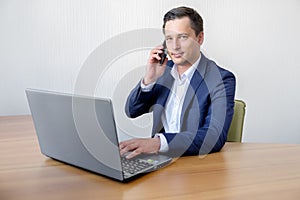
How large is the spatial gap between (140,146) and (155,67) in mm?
506

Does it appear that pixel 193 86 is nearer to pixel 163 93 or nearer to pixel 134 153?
pixel 163 93

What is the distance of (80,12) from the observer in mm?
2148

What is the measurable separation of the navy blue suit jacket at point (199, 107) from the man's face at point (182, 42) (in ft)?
0.17

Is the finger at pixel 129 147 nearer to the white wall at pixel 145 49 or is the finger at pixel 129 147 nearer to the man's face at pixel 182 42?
the man's face at pixel 182 42

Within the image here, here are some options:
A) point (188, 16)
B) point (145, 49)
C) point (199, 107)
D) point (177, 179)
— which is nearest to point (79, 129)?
point (177, 179)

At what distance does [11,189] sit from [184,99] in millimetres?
836

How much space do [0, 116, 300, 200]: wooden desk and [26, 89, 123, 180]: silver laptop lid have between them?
0.13 ft

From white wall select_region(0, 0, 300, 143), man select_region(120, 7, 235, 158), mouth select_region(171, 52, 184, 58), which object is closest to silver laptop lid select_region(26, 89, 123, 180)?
man select_region(120, 7, 235, 158)

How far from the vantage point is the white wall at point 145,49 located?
2.06 meters

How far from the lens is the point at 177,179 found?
0.93 meters

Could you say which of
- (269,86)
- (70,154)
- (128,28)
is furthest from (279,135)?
(70,154)

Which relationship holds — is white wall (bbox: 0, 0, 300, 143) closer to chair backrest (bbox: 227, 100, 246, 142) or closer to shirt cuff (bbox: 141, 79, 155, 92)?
shirt cuff (bbox: 141, 79, 155, 92)

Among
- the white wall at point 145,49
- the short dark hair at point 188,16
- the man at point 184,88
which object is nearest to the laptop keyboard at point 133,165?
the man at point 184,88

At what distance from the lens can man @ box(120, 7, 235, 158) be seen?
1.37 meters
